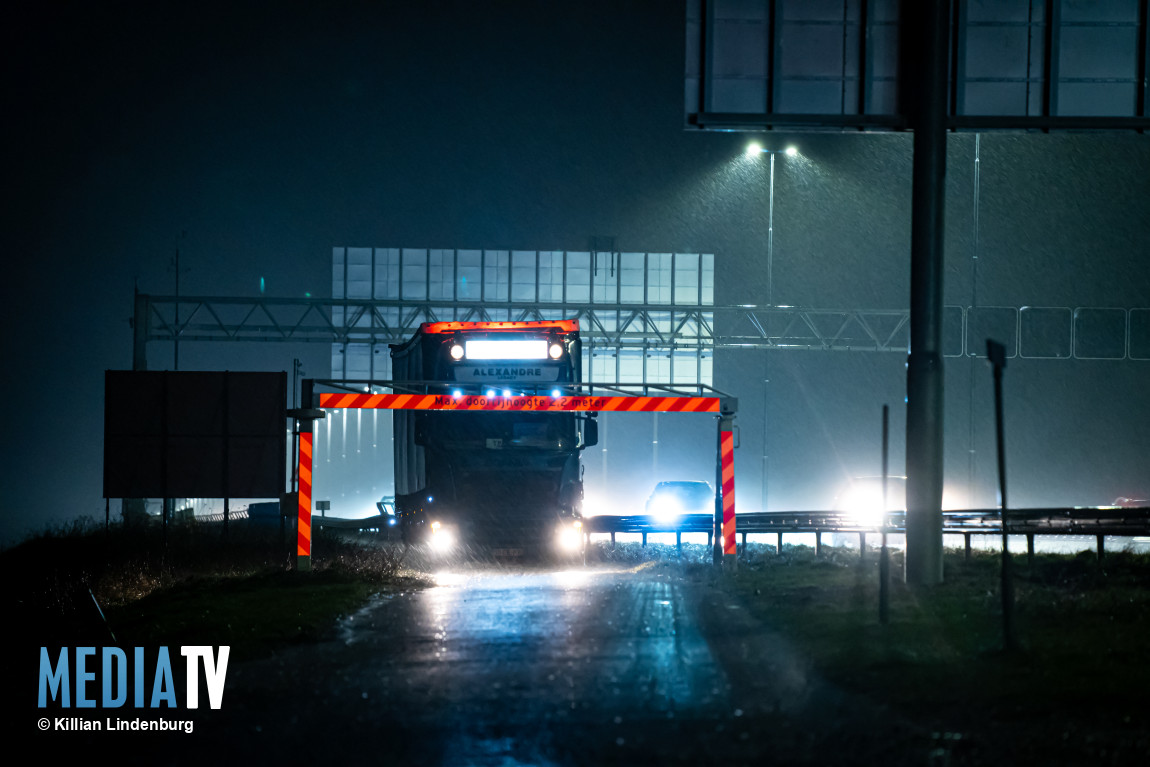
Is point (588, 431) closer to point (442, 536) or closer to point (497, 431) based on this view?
point (497, 431)

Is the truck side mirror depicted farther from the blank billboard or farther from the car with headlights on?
the car with headlights on

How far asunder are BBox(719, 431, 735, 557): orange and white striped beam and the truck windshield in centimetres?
378

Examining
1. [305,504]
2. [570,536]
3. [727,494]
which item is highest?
[727,494]

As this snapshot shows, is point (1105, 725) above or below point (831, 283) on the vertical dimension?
below

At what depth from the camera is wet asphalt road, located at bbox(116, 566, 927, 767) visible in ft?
23.2

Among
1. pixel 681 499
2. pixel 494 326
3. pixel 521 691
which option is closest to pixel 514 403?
pixel 494 326

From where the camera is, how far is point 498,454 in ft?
70.8

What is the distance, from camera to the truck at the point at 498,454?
21500mm

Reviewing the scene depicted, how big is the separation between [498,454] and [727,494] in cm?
488

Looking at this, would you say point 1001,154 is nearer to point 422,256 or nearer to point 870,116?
point 422,256

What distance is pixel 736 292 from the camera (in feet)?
155

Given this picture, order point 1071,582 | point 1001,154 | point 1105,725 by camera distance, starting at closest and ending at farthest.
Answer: point 1105,725 → point 1071,582 → point 1001,154

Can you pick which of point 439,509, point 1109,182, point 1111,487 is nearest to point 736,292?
point 1109,182

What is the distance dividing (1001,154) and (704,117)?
2931 cm
